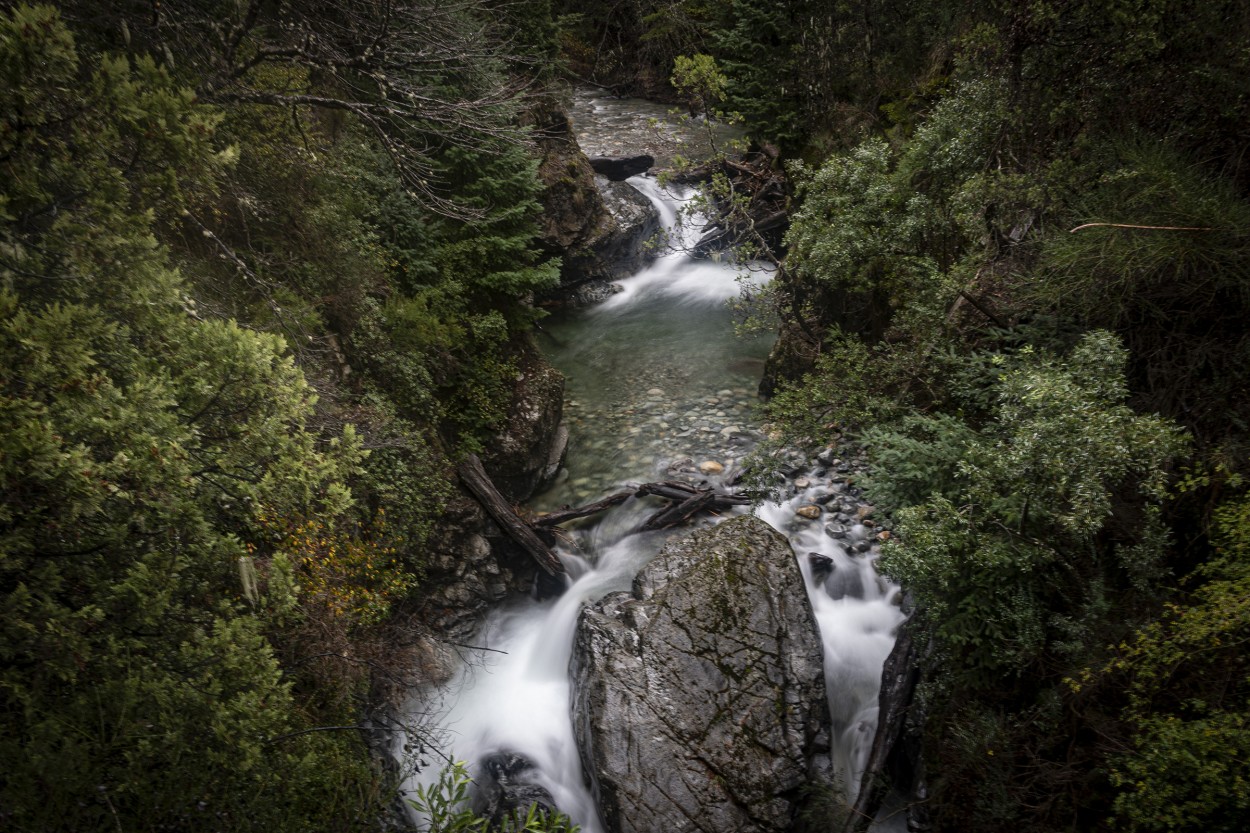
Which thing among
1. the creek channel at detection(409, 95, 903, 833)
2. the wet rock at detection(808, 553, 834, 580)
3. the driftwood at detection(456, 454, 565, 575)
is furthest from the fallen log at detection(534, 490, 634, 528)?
the wet rock at detection(808, 553, 834, 580)

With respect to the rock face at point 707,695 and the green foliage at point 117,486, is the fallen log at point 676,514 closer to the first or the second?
the rock face at point 707,695

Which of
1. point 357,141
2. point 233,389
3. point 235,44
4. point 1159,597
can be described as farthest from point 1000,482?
point 357,141

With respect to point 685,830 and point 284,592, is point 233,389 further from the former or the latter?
point 685,830

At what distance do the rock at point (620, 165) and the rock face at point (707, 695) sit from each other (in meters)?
14.3

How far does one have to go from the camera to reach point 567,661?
8961 mm

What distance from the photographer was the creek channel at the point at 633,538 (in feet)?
26.4

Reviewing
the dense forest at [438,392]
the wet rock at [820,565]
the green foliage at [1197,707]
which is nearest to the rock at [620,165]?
the dense forest at [438,392]

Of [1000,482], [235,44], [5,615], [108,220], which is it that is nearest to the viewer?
[5,615]

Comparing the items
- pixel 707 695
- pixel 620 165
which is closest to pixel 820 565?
pixel 707 695

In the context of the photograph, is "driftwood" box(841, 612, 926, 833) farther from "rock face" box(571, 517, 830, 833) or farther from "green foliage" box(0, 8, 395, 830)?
"green foliage" box(0, 8, 395, 830)

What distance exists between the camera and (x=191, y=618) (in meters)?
4.17

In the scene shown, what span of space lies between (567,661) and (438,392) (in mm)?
4367

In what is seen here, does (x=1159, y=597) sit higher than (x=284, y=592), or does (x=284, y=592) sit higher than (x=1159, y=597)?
(x=284, y=592)

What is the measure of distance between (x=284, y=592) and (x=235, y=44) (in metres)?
5.15
